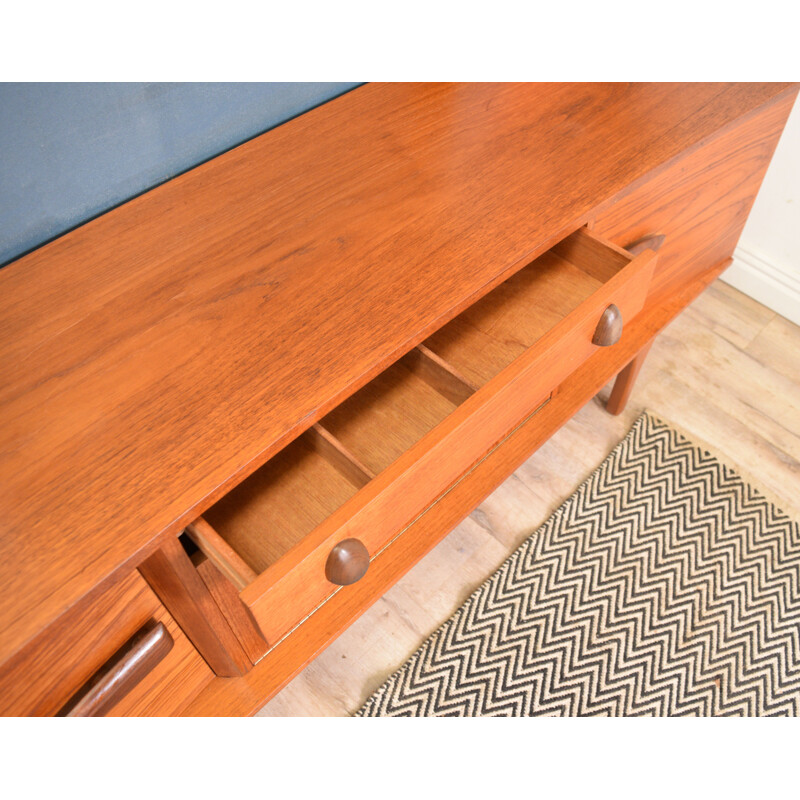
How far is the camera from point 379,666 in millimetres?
1021

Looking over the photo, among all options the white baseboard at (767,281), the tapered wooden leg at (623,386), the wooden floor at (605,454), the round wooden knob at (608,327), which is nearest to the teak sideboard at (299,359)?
the round wooden knob at (608,327)

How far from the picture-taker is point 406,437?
765 millimetres

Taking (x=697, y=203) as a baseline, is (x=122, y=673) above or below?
below

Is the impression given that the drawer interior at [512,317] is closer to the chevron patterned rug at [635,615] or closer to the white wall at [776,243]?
the chevron patterned rug at [635,615]

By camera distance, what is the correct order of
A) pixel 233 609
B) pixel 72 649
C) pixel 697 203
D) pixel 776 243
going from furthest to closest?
pixel 776 243
pixel 697 203
pixel 233 609
pixel 72 649

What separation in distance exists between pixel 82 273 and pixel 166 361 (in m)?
0.15

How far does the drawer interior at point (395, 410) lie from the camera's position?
0.69 metres

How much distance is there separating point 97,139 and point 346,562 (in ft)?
1.65

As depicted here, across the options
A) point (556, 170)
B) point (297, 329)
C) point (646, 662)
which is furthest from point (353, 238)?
point (646, 662)

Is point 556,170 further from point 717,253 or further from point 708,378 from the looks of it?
point 708,378

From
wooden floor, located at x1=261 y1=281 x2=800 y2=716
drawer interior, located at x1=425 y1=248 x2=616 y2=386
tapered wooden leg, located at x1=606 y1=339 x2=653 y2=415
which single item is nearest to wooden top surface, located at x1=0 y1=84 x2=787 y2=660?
drawer interior, located at x1=425 y1=248 x2=616 y2=386

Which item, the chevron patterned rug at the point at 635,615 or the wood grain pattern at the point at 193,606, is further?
the chevron patterned rug at the point at 635,615

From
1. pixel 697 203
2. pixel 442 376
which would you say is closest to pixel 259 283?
pixel 442 376

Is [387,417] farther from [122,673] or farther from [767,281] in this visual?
[767,281]
